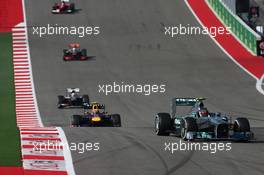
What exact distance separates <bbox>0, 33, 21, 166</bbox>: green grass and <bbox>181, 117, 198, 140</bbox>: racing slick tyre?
4.27 metres

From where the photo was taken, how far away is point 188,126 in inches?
869

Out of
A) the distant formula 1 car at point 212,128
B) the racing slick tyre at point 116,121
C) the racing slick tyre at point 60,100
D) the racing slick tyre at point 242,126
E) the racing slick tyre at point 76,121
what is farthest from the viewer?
the racing slick tyre at point 60,100

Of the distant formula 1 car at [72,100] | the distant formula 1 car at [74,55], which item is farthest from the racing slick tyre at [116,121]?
the distant formula 1 car at [74,55]

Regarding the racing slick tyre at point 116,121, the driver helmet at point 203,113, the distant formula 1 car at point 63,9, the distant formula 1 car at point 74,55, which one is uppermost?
the distant formula 1 car at point 63,9

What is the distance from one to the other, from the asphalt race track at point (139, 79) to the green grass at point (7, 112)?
1.29 m

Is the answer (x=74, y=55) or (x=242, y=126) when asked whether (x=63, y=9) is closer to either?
(x=74, y=55)

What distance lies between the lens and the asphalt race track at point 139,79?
19062mm

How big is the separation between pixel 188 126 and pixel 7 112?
1209 centimetres

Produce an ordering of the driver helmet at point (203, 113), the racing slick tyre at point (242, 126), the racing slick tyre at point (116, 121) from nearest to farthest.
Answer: the racing slick tyre at point (242, 126) → the driver helmet at point (203, 113) → the racing slick tyre at point (116, 121)

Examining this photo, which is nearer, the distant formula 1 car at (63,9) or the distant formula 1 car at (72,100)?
the distant formula 1 car at (72,100)

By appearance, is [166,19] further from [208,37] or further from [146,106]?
[146,106]

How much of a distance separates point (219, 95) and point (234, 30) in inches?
585

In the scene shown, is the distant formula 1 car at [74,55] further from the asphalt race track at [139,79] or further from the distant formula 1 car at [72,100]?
the distant formula 1 car at [72,100]

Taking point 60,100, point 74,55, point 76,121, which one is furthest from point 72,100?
point 74,55
